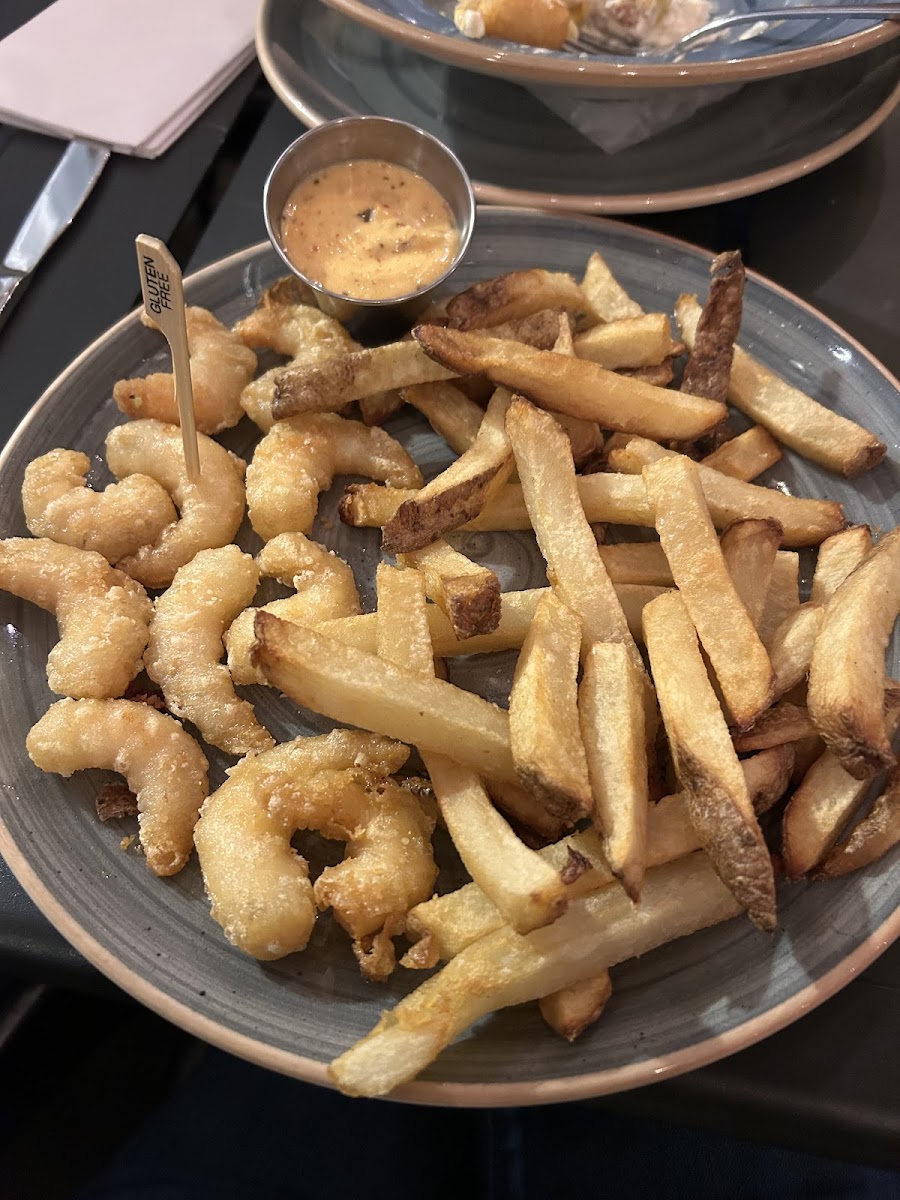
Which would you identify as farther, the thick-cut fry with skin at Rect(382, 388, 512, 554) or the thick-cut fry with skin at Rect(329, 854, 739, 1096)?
the thick-cut fry with skin at Rect(382, 388, 512, 554)

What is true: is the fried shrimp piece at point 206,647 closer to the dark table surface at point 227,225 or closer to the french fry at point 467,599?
the french fry at point 467,599

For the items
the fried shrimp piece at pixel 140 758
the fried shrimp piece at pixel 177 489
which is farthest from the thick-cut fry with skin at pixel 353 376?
the fried shrimp piece at pixel 140 758

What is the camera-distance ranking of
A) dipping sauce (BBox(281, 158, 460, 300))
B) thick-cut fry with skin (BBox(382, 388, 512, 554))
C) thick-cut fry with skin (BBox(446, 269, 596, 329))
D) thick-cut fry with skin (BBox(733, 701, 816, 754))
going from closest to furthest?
thick-cut fry with skin (BBox(733, 701, 816, 754)) → thick-cut fry with skin (BBox(382, 388, 512, 554)) → thick-cut fry with skin (BBox(446, 269, 596, 329)) → dipping sauce (BBox(281, 158, 460, 300))

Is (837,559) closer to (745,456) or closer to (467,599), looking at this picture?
(745,456)

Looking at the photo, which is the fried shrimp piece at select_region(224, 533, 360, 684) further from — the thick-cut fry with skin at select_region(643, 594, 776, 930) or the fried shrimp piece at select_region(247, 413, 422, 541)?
the thick-cut fry with skin at select_region(643, 594, 776, 930)

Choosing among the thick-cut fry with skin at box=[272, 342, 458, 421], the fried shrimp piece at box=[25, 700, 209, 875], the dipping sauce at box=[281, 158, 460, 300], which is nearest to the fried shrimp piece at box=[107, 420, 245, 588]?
the thick-cut fry with skin at box=[272, 342, 458, 421]

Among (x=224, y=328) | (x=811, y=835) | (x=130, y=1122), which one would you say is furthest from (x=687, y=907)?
(x=224, y=328)

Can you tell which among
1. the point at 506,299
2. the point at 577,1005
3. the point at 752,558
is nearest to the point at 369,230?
the point at 506,299
